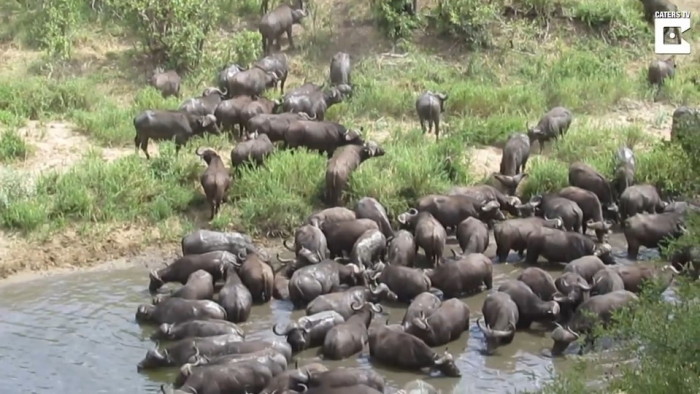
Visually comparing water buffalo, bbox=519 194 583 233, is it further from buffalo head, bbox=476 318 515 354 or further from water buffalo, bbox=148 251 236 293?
water buffalo, bbox=148 251 236 293

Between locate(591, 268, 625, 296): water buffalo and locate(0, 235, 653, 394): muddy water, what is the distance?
750 millimetres

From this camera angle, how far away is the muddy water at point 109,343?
11758mm

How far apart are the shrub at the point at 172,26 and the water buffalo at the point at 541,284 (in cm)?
785

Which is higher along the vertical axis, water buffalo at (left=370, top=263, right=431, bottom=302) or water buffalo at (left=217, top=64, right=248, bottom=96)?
water buffalo at (left=217, top=64, right=248, bottom=96)

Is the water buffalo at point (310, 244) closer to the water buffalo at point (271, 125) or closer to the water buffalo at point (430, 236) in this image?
the water buffalo at point (430, 236)

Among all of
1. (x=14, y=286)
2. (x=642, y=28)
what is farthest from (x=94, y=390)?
(x=642, y=28)

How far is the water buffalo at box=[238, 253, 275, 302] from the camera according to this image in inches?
530

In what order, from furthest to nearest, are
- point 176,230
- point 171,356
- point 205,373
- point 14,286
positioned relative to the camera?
point 176,230 → point 14,286 → point 171,356 → point 205,373

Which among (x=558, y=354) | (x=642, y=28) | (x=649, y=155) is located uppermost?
(x=642, y=28)

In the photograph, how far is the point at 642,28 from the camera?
21.6 metres

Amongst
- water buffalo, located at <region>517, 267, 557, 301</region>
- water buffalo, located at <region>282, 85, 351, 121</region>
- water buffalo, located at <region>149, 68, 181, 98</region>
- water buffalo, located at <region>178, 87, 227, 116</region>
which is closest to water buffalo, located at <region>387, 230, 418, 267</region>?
water buffalo, located at <region>517, 267, 557, 301</region>

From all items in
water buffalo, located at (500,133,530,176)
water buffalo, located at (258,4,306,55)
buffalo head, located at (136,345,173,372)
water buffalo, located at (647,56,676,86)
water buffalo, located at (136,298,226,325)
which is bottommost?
buffalo head, located at (136,345,173,372)

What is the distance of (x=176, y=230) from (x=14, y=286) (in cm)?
207

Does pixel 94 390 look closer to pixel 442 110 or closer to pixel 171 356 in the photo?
pixel 171 356
